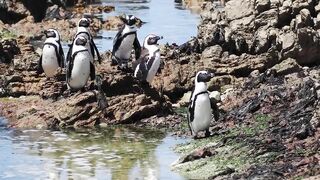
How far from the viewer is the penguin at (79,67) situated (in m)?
17.2

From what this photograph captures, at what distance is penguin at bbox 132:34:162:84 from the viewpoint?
17859mm

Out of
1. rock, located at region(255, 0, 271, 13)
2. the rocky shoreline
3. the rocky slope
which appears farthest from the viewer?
rock, located at region(255, 0, 271, 13)

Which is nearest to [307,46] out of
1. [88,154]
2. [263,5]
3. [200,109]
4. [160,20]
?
[263,5]

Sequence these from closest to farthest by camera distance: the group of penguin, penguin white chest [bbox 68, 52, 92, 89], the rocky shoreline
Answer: the rocky shoreline < the group of penguin < penguin white chest [bbox 68, 52, 92, 89]

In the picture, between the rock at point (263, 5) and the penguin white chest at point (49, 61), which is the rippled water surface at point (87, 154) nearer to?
the penguin white chest at point (49, 61)

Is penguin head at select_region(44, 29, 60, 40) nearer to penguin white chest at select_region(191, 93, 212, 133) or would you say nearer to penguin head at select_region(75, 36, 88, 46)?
penguin head at select_region(75, 36, 88, 46)

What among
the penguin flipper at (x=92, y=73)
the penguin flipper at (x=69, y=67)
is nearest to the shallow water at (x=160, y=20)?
the penguin flipper at (x=69, y=67)

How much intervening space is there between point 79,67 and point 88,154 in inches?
167

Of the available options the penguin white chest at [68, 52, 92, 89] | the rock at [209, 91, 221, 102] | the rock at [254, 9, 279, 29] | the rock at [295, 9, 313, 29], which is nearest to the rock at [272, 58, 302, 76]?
the rock at [295, 9, 313, 29]

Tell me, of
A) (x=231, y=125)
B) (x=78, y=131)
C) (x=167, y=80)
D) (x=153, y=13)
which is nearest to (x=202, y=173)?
(x=231, y=125)

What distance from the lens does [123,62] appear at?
18.8 meters

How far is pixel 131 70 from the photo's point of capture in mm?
18344

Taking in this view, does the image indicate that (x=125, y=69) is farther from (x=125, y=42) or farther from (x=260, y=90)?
(x=260, y=90)

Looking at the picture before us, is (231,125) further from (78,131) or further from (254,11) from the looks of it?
(254,11)
